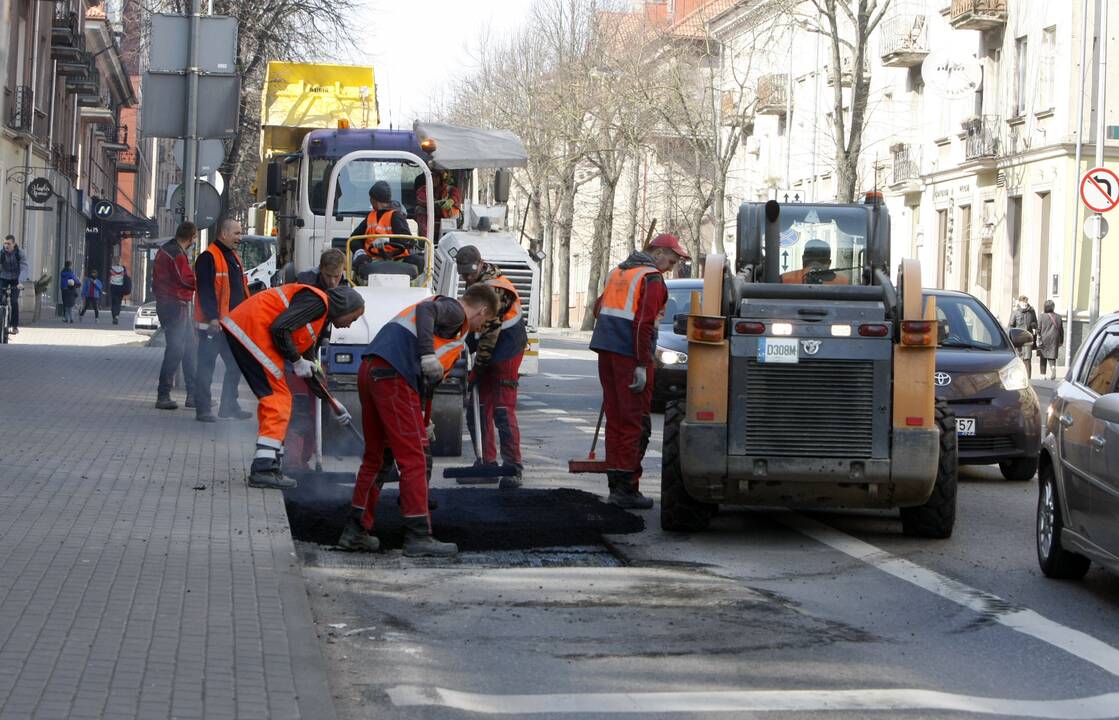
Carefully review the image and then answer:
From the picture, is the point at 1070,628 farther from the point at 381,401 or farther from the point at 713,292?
the point at 381,401

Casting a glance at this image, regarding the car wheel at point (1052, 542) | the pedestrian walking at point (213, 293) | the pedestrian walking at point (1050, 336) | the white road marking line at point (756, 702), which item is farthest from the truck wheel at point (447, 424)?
the pedestrian walking at point (1050, 336)

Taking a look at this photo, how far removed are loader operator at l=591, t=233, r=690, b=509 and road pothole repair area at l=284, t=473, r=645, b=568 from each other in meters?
0.27

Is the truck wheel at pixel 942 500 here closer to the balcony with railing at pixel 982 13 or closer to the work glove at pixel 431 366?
the work glove at pixel 431 366

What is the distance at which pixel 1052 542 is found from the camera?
348 inches

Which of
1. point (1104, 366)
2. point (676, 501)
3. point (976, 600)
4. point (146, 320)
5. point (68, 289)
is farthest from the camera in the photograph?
point (68, 289)

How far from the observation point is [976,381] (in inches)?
536

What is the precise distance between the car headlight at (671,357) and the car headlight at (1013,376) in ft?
18.4

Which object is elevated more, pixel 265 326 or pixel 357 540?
pixel 265 326

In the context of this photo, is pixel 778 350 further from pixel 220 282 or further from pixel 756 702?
pixel 220 282

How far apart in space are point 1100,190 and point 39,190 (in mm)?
23138

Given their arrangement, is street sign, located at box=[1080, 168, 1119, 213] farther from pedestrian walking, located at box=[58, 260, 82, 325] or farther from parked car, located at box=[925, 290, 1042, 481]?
pedestrian walking, located at box=[58, 260, 82, 325]

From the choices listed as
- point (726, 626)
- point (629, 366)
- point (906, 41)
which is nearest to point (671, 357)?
point (629, 366)

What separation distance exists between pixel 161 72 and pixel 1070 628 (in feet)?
36.3

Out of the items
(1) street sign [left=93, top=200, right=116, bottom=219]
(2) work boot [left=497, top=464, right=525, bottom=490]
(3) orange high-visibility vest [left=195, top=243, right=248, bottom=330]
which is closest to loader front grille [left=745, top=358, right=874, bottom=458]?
(2) work boot [left=497, top=464, right=525, bottom=490]
